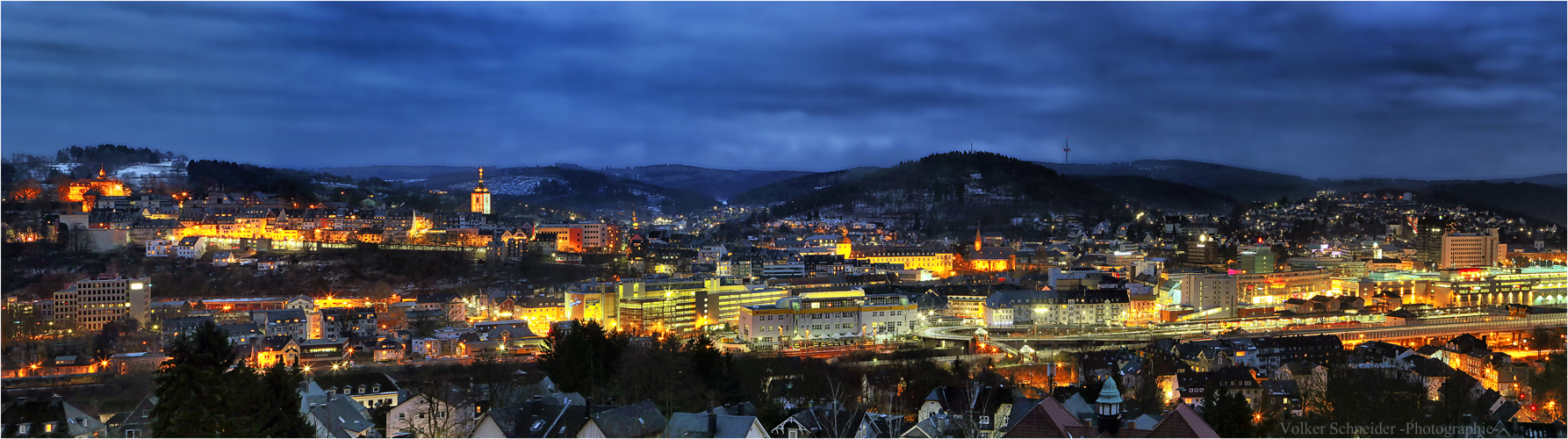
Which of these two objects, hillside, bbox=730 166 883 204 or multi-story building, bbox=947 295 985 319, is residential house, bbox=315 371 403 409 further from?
hillside, bbox=730 166 883 204

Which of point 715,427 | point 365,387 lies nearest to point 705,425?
Result: point 715,427

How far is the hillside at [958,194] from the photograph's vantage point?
49625mm

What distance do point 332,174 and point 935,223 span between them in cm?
2466

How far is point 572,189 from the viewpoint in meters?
62.1

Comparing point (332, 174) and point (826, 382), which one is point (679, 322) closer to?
point (826, 382)

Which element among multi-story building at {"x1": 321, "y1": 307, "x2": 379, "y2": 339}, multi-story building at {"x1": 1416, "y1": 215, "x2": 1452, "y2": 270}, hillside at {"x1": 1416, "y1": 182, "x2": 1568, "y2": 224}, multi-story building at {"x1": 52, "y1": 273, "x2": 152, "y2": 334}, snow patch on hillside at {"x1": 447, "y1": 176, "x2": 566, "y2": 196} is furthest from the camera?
snow patch on hillside at {"x1": 447, "y1": 176, "x2": 566, "y2": 196}

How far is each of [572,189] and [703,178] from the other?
15.6 meters

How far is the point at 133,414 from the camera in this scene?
12258 millimetres

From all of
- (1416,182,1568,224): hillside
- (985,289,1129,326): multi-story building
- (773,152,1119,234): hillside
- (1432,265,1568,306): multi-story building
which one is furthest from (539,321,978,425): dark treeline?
(773,152,1119,234): hillside

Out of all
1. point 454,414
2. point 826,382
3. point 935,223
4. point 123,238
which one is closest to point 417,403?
point 454,414

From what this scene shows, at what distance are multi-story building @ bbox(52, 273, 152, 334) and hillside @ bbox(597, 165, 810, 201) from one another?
162 ft

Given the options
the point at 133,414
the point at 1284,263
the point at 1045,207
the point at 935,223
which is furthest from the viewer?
the point at 1045,207

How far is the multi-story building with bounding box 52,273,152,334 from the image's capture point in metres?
20.1

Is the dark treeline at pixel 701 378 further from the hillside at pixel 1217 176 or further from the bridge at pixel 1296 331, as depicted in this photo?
the hillside at pixel 1217 176
